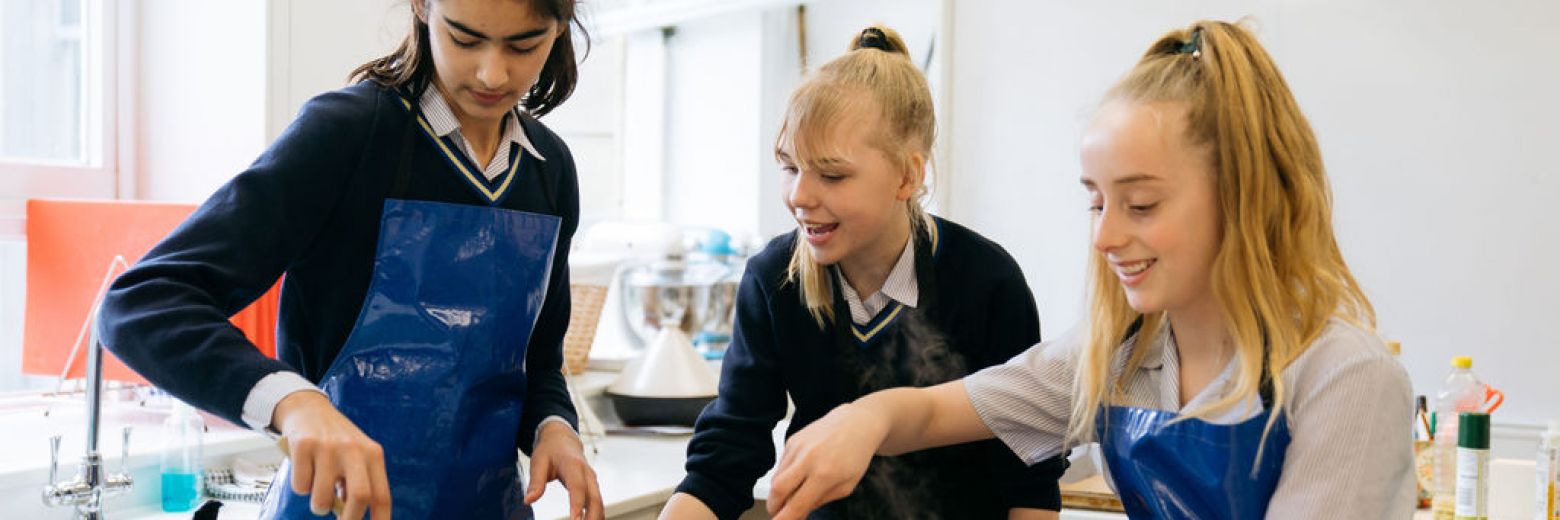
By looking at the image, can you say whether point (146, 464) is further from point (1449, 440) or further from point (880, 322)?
point (1449, 440)

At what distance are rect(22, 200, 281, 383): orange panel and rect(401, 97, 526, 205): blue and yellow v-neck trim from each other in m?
0.89

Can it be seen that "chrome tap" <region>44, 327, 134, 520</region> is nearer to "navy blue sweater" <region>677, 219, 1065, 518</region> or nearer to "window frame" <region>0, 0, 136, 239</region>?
"navy blue sweater" <region>677, 219, 1065, 518</region>

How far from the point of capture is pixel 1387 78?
281 centimetres

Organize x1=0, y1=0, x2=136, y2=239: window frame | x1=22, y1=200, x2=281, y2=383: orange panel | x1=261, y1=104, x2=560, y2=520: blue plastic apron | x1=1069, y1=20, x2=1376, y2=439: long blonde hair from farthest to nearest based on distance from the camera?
1. x1=0, y1=0, x2=136, y2=239: window frame
2. x1=22, y1=200, x2=281, y2=383: orange panel
3. x1=261, y1=104, x2=560, y2=520: blue plastic apron
4. x1=1069, y1=20, x2=1376, y2=439: long blonde hair

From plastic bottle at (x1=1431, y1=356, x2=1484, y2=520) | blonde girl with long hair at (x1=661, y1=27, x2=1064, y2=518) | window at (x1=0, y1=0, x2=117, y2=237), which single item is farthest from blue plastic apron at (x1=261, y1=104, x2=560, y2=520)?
plastic bottle at (x1=1431, y1=356, x2=1484, y2=520)

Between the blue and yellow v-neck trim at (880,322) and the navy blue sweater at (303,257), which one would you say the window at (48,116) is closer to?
the navy blue sweater at (303,257)

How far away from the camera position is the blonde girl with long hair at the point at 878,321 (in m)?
1.48

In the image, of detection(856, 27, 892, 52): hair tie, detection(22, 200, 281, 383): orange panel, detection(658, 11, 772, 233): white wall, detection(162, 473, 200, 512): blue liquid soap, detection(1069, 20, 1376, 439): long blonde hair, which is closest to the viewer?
detection(1069, 20, 1376, 439): long blonde hair

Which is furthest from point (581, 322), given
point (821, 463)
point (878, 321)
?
point (821, 463)

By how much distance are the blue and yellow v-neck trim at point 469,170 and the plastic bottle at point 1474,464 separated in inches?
54.0

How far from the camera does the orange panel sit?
6.62 ft

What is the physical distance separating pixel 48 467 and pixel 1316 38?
2.58 m

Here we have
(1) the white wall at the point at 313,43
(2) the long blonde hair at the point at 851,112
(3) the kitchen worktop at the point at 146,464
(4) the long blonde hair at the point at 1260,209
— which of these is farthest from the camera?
(1) the white wall at the point at 313,43

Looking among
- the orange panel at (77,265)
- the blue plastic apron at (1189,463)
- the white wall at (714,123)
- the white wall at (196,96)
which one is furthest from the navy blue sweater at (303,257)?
the white wall at (714,123)
